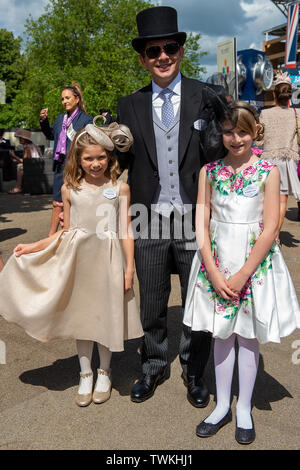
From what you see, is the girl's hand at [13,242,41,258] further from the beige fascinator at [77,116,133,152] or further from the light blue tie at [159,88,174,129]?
the light blue tie at [159,88,174,129]

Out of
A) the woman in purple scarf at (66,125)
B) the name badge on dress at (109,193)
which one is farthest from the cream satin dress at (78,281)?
the woman in purple scarf at (66,125)

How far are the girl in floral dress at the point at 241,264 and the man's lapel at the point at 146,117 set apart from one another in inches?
13.6

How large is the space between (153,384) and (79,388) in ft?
1.56

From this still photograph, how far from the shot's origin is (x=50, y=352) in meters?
3.74

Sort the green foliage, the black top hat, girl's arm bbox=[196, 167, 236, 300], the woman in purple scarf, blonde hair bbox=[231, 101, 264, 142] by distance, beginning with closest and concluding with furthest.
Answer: blonde hair bbox=[231, 101, 264, 142], girl's arm bbox=[196, 167, 236, 300], the black top hat, the woman in purple scarf, the green foliage

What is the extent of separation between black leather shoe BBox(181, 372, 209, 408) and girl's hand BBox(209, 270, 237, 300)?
0.75 metres

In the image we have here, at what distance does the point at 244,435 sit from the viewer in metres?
2.56

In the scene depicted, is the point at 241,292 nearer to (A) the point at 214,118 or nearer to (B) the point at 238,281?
(B) the point at 238,281

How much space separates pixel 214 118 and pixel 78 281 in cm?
125

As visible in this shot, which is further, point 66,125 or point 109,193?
point 66,125

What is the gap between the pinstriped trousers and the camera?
294 centimetres

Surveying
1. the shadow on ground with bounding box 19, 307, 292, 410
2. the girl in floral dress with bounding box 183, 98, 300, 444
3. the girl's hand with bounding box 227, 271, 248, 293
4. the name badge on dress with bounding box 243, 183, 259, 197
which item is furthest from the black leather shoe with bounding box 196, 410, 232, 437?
the name badge on dress with bounding box 243, 183, 259, 197

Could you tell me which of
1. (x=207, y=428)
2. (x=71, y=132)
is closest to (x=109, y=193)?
(x=207, y=428)

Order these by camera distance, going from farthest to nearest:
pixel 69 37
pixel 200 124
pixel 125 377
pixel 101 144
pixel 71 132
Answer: pixel 69 37
pixel 71 132
pixel 125 377
pixel 101 144
pixel 200 124
